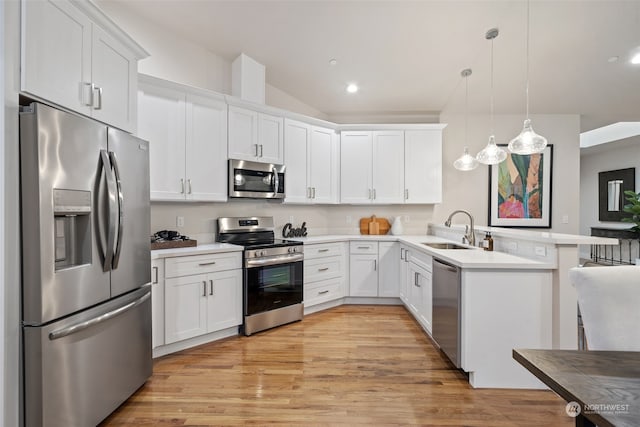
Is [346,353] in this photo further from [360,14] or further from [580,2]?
[580,2]

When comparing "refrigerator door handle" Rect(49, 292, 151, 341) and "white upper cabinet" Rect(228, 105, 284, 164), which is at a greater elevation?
"white upper cabinet" Rect(228, 105, 284, 164)

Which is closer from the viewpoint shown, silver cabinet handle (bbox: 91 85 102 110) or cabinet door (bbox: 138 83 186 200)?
silver cabinet handle (bbox: 91 85 102 110)

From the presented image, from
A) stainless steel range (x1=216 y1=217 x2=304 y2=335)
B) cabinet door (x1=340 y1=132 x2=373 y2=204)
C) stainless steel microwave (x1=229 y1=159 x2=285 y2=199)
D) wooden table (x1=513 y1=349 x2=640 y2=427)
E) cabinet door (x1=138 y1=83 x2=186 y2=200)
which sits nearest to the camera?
wooden table (x1=513 y1=349 x2=640 y2=427)

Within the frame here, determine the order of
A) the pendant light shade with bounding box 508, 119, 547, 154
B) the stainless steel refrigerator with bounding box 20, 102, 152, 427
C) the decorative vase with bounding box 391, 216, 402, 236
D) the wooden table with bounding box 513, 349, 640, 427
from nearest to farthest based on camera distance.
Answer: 1. the wooden table with bounding box 513, 349, 640, 427
2. the stainless steel refrigerator with bounding box 20, 102, 152, 427
3. the pendant light shade with bounding box 508, 119, 547, 154
4. the decorative vase with bounding box 391, 216, 402, 236

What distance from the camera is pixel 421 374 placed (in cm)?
248

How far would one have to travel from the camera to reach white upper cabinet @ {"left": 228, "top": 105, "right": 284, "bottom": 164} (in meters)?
3.50

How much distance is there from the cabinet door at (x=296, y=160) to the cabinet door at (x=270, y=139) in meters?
0.08

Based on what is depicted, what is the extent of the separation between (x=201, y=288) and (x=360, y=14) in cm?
295

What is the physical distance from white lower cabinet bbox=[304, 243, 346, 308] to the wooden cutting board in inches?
30.7

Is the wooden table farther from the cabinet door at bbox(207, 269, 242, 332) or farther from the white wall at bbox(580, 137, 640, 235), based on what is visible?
the white wall at bbox(580, 137, 640, 235)

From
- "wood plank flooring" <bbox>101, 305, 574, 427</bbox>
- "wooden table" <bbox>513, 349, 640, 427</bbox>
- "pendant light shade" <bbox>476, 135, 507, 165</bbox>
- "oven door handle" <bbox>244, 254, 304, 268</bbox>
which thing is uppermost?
"pendant light shade" <bbox>476, 135, 507, 165</bbox>

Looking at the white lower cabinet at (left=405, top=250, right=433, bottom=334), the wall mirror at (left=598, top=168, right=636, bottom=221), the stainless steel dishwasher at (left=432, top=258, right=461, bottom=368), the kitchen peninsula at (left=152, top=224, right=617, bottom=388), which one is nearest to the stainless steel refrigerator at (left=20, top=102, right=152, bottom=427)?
the kitchen peninsula at (left=152, top=224, right=617, bottom=388)

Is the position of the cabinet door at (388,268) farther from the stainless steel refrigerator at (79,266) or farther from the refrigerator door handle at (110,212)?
the refrigerator door handle at (110,212)

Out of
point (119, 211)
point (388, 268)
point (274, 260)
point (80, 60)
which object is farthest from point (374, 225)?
point (80, 60)
